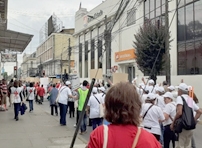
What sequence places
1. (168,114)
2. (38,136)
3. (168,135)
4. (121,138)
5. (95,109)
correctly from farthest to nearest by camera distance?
1. (38,136)
2. (95,109)
3. (168,135)
4. (168,114)
5. (121,138)

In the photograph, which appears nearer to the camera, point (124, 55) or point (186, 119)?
point (186, 119)

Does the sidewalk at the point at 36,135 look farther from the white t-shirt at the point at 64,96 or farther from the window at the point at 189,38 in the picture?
the window at the point at 189,38

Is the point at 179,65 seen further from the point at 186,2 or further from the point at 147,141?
the point at 147,141

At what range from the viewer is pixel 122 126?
238 cm

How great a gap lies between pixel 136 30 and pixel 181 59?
24.2ft

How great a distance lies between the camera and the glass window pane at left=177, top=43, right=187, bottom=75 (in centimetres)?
2159

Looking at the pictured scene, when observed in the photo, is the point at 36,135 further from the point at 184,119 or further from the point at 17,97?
the point at 184,119

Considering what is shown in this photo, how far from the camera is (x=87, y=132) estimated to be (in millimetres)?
11023

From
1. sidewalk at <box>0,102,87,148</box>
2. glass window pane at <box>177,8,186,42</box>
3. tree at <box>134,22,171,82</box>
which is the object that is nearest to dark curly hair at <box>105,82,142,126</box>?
sidewalk at <box>0,102,87,148</box>

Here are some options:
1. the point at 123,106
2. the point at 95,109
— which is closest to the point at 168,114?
the point at 95,109

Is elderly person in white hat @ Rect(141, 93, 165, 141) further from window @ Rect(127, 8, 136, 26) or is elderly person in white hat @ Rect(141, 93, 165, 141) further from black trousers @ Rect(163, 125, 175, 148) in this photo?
window @ Rect(127, 8, 136, 26)

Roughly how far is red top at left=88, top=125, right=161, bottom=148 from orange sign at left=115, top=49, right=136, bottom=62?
2546 cm

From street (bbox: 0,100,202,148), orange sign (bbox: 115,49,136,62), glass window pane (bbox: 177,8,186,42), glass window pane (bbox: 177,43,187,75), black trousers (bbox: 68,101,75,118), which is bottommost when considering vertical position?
street (bbox: 0,100,202,148)

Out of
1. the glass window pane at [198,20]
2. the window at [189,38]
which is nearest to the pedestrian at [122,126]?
the window at [189,38]
